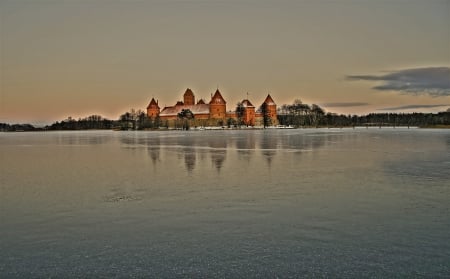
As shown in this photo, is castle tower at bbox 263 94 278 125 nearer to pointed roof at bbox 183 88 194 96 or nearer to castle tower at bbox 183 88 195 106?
castle tower at bbox 183 88 195 106

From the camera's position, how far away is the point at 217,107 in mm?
116188

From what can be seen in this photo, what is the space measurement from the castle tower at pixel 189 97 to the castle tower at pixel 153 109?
32.8 ft

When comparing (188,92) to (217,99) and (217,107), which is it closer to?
(217,99)

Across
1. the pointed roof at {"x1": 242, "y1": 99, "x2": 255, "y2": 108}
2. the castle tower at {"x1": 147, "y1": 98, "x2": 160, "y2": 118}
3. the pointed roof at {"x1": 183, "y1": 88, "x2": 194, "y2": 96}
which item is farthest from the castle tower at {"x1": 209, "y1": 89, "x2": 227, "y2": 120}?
the castle tower at {"x1": 147, "y1": 98, "x2": 160, "y2": 118}

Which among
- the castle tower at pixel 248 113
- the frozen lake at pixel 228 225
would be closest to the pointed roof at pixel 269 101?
the castle tower at pixel 248 113

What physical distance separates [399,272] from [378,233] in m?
1.56

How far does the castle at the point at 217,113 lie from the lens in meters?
111

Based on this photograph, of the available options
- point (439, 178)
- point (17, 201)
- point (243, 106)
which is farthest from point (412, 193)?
point (243, 106)

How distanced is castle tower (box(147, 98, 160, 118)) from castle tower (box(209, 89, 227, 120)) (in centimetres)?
2209

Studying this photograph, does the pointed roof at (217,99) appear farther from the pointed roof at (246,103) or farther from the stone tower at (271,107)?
the stone tower at (271,107)

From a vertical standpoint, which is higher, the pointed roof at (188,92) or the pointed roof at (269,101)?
the pointed roof at (188,92)

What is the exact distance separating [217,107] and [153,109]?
25198 millimetres

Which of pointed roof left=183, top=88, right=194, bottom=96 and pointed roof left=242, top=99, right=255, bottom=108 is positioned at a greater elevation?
pointed roof left=183, top=88, right=194, bottom=96

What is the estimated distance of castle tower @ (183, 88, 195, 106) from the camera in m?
127
